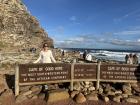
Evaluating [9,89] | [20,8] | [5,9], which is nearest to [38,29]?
[20,8]

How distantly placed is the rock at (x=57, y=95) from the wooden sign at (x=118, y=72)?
1887 mm

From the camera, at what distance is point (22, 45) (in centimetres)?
5881

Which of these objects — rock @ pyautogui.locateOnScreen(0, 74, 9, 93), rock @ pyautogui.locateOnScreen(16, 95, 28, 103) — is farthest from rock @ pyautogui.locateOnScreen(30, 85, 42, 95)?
rock @ pyautogui.locateOnScreen(0, 74, 9, 93)

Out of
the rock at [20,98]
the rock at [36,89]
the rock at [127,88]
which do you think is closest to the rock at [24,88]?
the rock at [36,89]

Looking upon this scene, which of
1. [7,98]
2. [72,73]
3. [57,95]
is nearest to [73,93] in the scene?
[57,95]

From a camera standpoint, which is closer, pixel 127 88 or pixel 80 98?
pixel 80 98

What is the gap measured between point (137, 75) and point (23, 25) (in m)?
57.0

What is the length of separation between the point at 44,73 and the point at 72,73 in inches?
46.5

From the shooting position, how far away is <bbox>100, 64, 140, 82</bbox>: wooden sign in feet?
34.3

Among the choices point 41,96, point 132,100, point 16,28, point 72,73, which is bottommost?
point 132,100

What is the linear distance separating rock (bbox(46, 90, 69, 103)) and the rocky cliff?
45.2 metres

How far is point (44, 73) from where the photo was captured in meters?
9.98

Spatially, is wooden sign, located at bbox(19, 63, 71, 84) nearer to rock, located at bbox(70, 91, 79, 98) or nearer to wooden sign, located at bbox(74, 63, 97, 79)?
wooden sign, located at bbox(74, 63, 97, 79)

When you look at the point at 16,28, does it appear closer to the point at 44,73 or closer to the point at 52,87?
the point at 52,87
